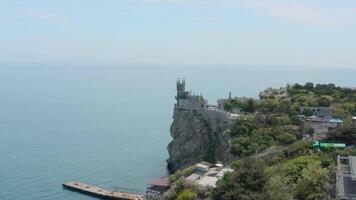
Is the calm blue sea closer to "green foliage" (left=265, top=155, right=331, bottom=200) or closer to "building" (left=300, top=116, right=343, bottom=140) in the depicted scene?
"building" (left=300, top=116, right=343, bottom=140)

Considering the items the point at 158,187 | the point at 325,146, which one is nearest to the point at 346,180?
the point at 325,146

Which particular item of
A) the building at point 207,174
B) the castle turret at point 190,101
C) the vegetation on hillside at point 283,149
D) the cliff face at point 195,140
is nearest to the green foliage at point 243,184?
the vegetation on hillside at point 283,149

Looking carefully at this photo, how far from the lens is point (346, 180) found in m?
23.9

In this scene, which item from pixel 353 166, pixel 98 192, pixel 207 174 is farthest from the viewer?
pixel 98 192

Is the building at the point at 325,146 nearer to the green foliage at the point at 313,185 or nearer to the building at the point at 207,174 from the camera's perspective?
the building at the point at 207,174

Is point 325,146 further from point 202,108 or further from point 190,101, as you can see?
point 190,101

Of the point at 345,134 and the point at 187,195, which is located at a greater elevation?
the point at 345,134

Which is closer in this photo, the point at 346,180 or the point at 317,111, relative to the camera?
the point at 346,180

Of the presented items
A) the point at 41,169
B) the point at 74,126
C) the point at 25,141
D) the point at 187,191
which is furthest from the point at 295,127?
the point at 74,126

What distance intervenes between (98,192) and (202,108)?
1366cm

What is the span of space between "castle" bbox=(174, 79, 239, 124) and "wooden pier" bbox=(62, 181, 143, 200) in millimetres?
11339

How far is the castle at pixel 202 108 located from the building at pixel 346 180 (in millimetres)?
21789

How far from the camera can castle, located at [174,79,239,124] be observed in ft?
165

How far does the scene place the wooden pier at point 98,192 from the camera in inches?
1767
